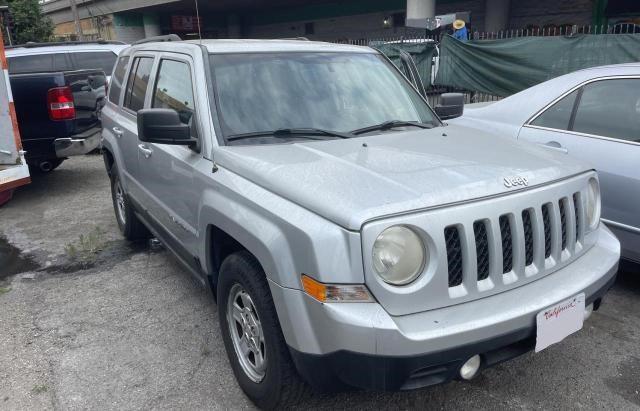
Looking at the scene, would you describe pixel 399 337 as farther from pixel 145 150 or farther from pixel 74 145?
pixel 74 145

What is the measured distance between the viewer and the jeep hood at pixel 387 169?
87.3 inches

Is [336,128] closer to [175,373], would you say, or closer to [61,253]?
[175,373]

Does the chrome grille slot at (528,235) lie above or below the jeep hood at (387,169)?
below

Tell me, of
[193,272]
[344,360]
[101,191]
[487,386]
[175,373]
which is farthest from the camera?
[101,191]

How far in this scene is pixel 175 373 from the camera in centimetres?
317

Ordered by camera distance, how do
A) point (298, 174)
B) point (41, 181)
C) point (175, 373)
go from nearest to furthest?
point (298, 174)
point (175, 373)
point (41, 181)

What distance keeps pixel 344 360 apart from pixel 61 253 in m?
4.02

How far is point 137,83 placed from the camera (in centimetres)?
443

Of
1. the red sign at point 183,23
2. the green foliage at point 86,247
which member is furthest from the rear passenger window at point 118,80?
the red sign at point 183,23

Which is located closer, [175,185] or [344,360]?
[344,360]

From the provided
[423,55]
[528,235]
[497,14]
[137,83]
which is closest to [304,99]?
[528,235]

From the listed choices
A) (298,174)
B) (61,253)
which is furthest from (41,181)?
(298,174)

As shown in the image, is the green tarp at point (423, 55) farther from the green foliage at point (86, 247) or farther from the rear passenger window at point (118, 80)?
the green foliage at point (86, 247)

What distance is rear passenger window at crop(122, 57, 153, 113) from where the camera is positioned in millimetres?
4217
